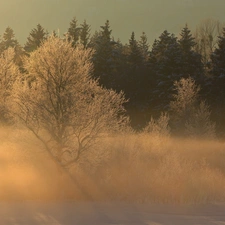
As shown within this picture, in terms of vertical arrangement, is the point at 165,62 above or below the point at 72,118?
above

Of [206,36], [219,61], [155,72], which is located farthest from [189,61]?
[206,36]

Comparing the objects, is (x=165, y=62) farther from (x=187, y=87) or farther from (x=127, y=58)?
(x=187, y=87)

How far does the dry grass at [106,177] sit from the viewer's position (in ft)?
44.3

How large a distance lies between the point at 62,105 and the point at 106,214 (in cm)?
542

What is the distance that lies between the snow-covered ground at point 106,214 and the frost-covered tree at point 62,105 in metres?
3.08

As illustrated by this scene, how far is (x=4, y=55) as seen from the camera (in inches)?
880

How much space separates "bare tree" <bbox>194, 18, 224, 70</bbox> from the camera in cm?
6543

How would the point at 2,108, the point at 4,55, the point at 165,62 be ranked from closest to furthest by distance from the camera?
the point at 2,108, the point at 4,55, the point at 165,62

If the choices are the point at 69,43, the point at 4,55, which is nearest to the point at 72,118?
the point at 69,43

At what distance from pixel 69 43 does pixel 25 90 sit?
7.63 feet

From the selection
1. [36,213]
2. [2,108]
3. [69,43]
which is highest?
[69,43]

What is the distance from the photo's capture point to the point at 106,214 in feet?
36.1

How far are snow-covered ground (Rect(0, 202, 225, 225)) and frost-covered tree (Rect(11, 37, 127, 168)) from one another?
10.1 feet

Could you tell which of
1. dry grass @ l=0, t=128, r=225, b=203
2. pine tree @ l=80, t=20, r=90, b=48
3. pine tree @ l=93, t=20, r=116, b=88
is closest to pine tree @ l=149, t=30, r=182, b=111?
pine tree @ l=93, t=20, r=116, b=88
